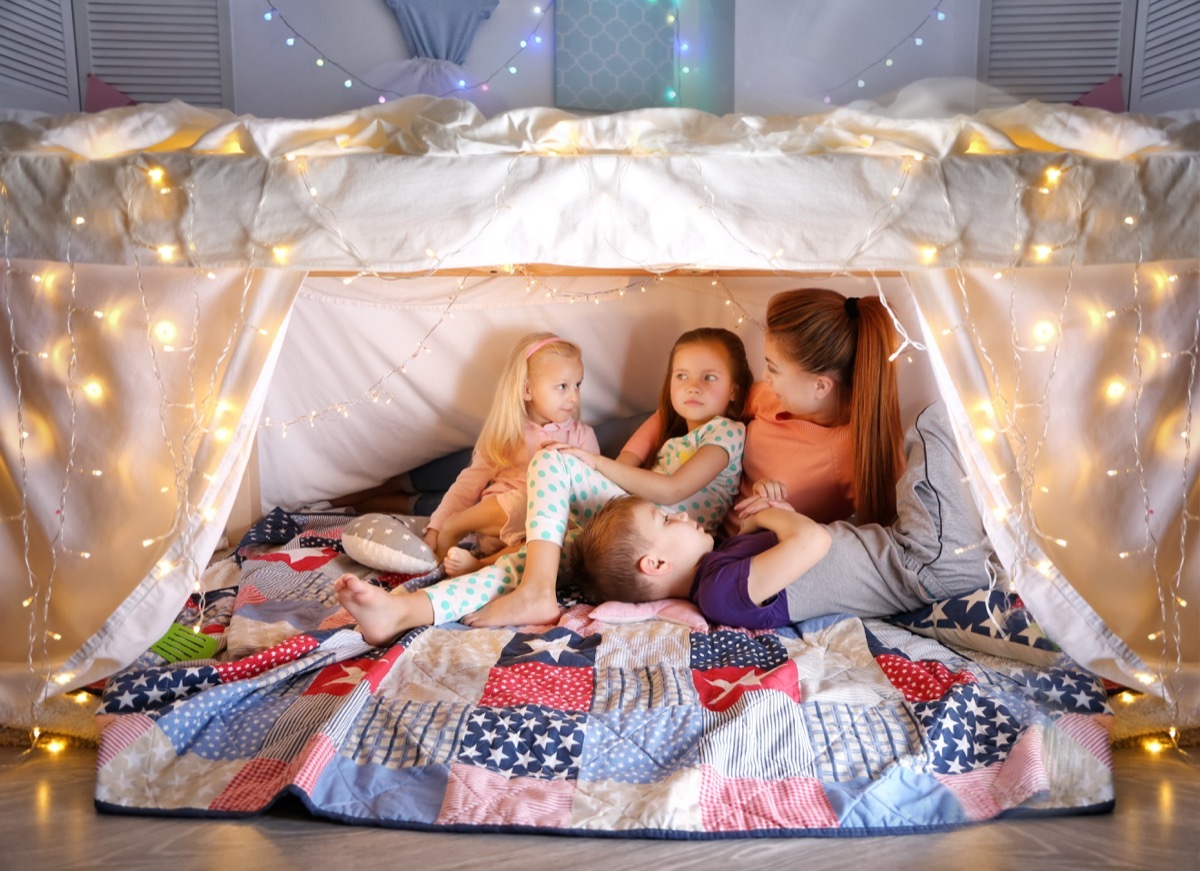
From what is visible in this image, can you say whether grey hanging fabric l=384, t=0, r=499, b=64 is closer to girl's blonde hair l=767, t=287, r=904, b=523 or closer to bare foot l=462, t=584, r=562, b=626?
girl's blonde hair l=767, t=287, r=904, b=523

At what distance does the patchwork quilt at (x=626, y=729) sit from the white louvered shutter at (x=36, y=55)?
2.09 meters

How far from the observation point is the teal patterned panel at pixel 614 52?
3322mm

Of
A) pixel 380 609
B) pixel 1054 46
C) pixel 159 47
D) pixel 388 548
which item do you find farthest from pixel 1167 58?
pixel 159 47

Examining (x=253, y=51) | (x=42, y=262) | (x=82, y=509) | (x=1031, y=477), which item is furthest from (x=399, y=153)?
(x=253, y=51)

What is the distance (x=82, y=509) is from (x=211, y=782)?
50 centimetres

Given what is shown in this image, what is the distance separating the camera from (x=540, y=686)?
1.42 meters

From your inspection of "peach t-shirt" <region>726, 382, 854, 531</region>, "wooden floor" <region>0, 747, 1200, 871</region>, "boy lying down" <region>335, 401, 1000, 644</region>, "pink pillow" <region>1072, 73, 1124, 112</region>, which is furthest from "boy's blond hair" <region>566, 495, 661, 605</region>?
"pink pillow" <region>1072, 73, 1124, 112</region>

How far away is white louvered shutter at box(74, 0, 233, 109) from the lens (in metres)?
2.94

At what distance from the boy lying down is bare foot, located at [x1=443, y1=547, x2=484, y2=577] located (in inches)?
6.6

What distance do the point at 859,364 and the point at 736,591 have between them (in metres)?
0.54

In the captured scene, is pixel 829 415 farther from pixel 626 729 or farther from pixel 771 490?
pixel 626 729

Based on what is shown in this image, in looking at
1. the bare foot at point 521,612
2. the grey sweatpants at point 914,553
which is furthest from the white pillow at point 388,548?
the grey sweatpants at point 914,553

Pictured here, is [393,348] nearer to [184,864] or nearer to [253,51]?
[184,864]

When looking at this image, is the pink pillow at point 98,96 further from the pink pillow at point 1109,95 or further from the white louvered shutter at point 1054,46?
the pink pillow at point 1109,95
